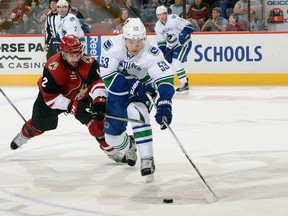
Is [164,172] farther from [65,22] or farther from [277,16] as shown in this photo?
[277,16]

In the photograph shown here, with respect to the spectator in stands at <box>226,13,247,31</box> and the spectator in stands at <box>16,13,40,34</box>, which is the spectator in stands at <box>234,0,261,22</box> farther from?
the spectator in stands at <box>16,13,40,34</box>

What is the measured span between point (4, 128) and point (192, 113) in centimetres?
208

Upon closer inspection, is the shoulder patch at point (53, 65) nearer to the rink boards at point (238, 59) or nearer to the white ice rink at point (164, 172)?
the white ice rink at point (164, 172)

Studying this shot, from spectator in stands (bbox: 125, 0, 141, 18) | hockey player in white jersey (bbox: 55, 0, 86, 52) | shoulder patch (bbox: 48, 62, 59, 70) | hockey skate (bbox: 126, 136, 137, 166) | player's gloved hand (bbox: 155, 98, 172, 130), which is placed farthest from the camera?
spectator in stands (bbox: 125, 0, 141, 18)

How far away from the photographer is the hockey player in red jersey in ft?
15.5

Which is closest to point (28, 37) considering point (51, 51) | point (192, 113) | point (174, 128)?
point (51, 51)

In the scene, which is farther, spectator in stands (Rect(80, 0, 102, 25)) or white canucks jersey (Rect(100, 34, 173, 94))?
spectator in stands (Rect(80, 0, 102, 25))

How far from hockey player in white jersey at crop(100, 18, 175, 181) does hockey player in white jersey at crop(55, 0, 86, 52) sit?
5.83 m

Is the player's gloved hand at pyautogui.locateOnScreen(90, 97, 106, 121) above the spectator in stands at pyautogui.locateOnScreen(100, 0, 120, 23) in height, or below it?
above

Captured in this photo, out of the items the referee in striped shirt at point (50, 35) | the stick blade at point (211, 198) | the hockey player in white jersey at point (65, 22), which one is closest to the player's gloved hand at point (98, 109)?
the stick blade at point (211, 198)

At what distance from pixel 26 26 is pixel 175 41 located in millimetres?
2774

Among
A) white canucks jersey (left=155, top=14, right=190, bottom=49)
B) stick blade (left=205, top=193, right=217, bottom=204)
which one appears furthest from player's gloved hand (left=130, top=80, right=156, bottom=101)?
white canucks jersey (left=155, top=14, right=190, bottom=49)

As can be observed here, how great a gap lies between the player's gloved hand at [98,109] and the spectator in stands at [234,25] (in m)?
6.64

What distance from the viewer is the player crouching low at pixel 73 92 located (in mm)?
4715
